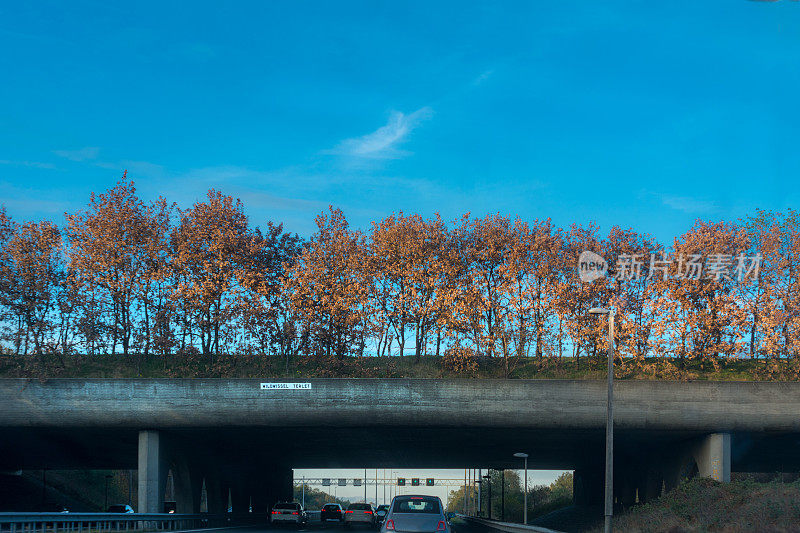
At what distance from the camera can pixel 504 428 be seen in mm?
40750

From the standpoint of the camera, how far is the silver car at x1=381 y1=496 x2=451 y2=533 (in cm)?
1955

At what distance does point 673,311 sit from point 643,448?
8393 millimetres

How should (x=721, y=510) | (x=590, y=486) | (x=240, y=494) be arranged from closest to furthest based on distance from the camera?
(x=721, y=510) → (x=590, y=486) → (x=240, y=494)

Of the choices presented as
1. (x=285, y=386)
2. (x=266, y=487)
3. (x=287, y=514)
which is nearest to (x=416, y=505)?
(x=285, y=386)

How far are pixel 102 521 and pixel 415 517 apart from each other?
12408mm

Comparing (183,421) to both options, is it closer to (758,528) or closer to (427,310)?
(427,310)

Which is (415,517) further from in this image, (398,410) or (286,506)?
(286,506)

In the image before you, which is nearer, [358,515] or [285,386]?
[285,386]

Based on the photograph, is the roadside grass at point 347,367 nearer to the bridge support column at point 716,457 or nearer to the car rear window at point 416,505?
the bridge support column at point 716,457

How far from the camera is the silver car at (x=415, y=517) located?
19.5 m

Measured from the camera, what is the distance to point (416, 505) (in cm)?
2053

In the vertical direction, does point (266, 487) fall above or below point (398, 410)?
below

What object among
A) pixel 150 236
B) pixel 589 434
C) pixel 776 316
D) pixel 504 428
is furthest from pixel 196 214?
pixel 776 316

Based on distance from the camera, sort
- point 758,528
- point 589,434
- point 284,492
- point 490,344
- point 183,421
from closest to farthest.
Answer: point 758,528 < point 183,421 < point 589,434 < point 490,344 < point 284,492
